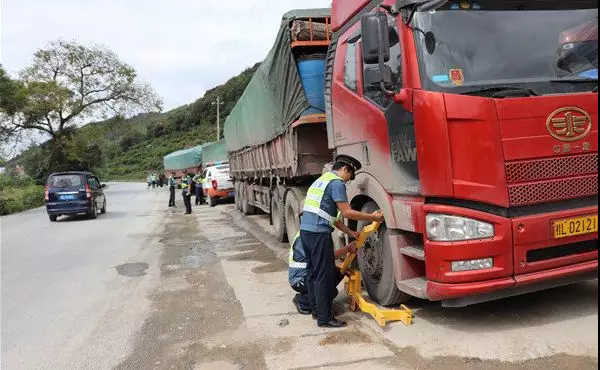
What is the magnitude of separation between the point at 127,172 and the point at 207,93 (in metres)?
21.4

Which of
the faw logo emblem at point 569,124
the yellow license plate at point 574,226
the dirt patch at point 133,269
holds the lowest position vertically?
the dirt patch at point 133,269

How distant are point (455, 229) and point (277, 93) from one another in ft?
16.9

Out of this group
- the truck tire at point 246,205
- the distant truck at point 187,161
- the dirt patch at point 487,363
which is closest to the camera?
the dirt patch at point 487,363

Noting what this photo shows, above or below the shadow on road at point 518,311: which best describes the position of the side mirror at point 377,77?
above

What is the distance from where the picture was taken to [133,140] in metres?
99.6

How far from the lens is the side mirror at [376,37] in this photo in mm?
3953

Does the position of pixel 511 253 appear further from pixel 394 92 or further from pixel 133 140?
pixel 133 140

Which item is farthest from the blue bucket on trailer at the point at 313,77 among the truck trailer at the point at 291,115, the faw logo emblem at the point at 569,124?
the faw logo emblem at the point at 569,124

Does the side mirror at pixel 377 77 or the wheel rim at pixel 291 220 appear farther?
the wheel rim at pixel 291 220

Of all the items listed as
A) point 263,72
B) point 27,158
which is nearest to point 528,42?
point 263,72

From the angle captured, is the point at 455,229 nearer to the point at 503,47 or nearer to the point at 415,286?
the point at 415,286

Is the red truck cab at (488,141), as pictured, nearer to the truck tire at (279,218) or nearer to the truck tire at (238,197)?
the truck tire at (279,218)

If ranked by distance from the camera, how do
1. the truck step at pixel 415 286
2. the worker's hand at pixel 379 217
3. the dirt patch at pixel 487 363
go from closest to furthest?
the dirt patch at pixel 487 363, the truck step at pixel 415 286, the worker's hand at pixel 379 217

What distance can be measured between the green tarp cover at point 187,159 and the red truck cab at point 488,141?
3457 centimetres
